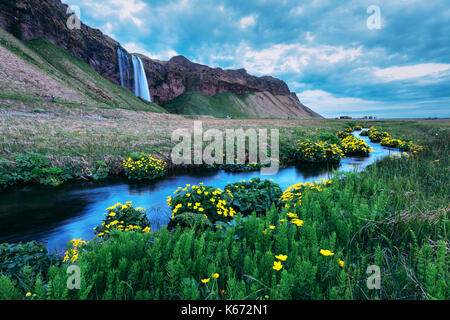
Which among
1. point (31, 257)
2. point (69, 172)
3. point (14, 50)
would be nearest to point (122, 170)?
point (69, 172)

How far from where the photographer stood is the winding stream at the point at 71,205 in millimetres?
6039

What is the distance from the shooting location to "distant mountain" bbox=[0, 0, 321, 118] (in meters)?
59.7

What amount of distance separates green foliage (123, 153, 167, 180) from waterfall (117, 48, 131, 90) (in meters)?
88.0

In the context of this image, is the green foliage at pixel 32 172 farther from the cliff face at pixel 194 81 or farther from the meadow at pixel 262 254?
the cliff face at pixel 194 81

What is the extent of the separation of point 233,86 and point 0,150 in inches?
6175

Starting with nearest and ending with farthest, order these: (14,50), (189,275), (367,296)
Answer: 1. (367,296)
2. (189,275)
3. (14,50)

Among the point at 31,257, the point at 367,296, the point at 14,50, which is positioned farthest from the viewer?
the point at 14,50

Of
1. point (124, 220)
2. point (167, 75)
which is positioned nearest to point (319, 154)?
point (124, 220)

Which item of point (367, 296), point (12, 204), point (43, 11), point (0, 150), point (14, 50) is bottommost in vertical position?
point (12, 204)

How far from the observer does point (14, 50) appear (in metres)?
44.1

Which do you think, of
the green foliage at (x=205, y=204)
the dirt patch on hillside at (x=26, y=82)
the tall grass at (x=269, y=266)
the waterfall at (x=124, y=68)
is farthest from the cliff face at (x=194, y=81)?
the tall grass at (x=269, y=266)

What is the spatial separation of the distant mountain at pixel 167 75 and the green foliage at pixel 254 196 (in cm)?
8196

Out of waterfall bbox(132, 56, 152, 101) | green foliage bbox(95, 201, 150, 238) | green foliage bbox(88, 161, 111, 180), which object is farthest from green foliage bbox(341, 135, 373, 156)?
waterfall bbox(132, 56, 152, 101)
